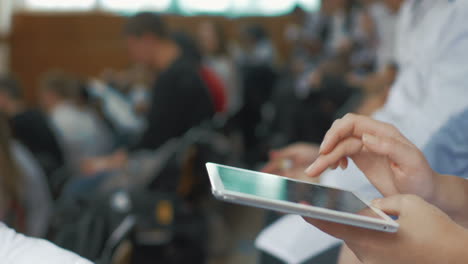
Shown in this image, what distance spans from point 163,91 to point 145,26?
0.32 m

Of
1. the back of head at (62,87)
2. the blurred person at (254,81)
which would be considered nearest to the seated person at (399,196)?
the back of head at (62,87)

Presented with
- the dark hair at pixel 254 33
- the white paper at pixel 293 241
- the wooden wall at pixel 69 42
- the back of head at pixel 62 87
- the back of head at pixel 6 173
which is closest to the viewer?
the white paper at pixel 293 241

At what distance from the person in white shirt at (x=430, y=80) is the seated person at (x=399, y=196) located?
18cm

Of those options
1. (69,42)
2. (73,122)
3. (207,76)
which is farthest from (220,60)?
(69,42)

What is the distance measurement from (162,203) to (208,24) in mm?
2664

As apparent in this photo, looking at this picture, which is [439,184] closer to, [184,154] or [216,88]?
[184,154]

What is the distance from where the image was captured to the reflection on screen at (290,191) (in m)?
0.51

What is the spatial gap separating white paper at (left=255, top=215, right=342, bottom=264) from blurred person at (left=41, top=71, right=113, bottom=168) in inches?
74.2

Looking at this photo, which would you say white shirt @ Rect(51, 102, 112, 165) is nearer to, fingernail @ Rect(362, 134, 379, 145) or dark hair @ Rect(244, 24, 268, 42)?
fingernail @ Rect(362, 134, 379, 145)

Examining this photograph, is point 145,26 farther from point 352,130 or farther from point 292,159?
point 352,130

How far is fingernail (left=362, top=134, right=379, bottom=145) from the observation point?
607 mm

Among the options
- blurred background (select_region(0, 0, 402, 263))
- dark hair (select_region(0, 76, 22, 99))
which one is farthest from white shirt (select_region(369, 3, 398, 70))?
dark hair (select_region(0, 76, 22, 99))

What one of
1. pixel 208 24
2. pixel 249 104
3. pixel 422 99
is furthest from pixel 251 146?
pixel 422 99

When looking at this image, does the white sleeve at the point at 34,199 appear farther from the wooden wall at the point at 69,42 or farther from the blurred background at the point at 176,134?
the wooden wall at the point at 69,42
